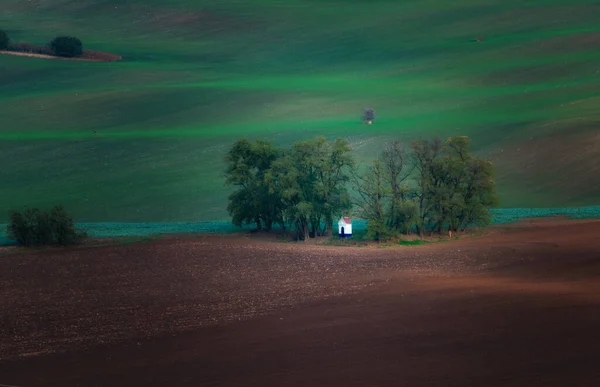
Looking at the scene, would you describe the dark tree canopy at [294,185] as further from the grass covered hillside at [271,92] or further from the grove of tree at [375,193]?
the grass covered hillside at [271,92]

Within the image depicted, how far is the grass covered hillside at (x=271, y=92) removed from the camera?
44.8 meters

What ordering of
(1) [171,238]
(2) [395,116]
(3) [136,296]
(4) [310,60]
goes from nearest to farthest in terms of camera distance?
(3) [136,296], (1) [171,238], (2) [395,116], (4) [310,60]

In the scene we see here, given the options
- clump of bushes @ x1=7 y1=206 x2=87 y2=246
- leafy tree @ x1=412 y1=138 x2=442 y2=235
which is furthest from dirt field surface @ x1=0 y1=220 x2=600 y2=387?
leafy tree @ x1=412 y1=138 x2=442 y2=235

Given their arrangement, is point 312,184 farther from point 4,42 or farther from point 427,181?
point 4,42

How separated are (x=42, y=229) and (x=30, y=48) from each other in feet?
141

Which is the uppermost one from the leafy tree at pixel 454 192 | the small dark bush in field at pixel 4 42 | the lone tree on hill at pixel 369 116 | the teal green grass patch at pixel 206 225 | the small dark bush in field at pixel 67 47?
the small dark bush in field at pixel 4 42

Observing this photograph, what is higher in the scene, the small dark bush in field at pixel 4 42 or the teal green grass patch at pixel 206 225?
the small dark bush in field at pixel 4 42

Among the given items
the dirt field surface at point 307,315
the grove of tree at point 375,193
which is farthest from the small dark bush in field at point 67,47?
the dirt field surface at point 307,315

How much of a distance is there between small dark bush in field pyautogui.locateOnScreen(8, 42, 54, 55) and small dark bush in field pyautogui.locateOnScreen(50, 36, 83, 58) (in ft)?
1.81

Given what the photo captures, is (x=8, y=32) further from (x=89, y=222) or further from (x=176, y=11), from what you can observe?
(x=89, y=222)

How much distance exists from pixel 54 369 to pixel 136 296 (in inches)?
259

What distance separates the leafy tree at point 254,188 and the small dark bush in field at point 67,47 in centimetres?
3807

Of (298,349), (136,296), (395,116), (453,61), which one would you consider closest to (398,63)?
(453,61)

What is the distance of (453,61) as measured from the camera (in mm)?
63875
